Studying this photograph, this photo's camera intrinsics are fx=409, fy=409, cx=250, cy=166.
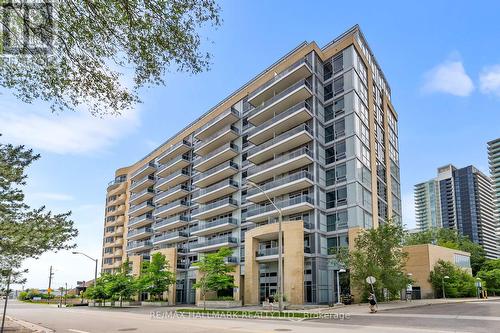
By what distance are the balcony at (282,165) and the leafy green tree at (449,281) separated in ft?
66.9

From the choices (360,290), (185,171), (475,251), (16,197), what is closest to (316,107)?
(360,290)

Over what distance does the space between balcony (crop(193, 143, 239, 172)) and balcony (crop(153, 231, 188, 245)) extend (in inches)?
429

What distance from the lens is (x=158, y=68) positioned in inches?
413

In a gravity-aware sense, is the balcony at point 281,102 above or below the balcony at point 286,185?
above

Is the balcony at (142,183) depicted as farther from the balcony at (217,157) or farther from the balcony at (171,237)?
the balcony at (217,157)

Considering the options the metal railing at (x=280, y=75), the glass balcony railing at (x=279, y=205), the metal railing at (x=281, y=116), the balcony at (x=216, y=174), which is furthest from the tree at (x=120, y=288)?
the metal railing at (x=280, y=75)

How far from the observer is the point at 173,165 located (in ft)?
231

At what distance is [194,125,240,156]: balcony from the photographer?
5825cm

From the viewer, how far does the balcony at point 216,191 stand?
186 feet

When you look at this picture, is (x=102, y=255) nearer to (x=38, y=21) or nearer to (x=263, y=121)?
(x=263, y=121)

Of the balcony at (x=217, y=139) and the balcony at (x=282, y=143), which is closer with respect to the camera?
the balcony at (x=282, y=143)

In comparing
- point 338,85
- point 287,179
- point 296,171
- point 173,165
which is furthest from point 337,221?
point 173,165

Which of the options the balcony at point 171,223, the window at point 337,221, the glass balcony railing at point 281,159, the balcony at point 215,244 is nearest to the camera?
the window at point 337,221

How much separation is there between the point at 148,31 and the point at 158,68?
3.20 ft
